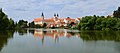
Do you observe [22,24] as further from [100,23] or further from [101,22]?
[101,22]

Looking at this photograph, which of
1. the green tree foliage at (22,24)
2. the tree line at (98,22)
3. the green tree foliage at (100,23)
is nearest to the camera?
the tree line at (98,22)

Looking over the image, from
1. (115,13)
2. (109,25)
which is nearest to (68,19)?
(115,13)

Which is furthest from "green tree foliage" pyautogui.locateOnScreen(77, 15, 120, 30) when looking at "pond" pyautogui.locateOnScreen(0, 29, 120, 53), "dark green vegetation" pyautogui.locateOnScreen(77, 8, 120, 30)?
"pond" pyautogui.locateOnScreen(0, 29, 120, 53)

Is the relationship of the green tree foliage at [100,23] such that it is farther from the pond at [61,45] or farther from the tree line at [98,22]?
the pond at [61,45]

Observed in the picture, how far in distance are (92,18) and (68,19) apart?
87.4m

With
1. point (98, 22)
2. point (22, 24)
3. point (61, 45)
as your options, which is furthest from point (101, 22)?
point (22, 24)

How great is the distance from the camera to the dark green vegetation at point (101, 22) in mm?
78688

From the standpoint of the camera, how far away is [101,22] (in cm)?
8131

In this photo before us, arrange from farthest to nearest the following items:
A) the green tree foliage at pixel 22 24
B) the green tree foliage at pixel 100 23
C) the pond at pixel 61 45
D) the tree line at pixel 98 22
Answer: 1. the green tree foliage at pixel 22 24
2. the green tree foliage at pixel 100 23
3. the tree line at pixel 98 22
4. the pond at pixel 61 45

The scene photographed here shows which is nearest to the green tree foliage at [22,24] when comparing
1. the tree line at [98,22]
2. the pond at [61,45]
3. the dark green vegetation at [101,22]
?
the tree line at [98,22]

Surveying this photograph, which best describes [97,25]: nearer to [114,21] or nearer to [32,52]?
[114,21]

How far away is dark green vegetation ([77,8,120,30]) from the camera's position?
78688 millimetres

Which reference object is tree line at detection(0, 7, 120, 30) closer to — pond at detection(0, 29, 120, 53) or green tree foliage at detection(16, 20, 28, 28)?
pond at detection(0, 29, 120, 53)

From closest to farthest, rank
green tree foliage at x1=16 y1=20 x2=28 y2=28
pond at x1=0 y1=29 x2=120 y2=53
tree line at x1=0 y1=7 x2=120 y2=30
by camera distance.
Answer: pond at x1=0 y1=29 x2=120 y2=53, tree line at x1=0 y1=7 x2=120 y2=30, green tree foliage at x1=16 y1=20 x2=28 y2=28
